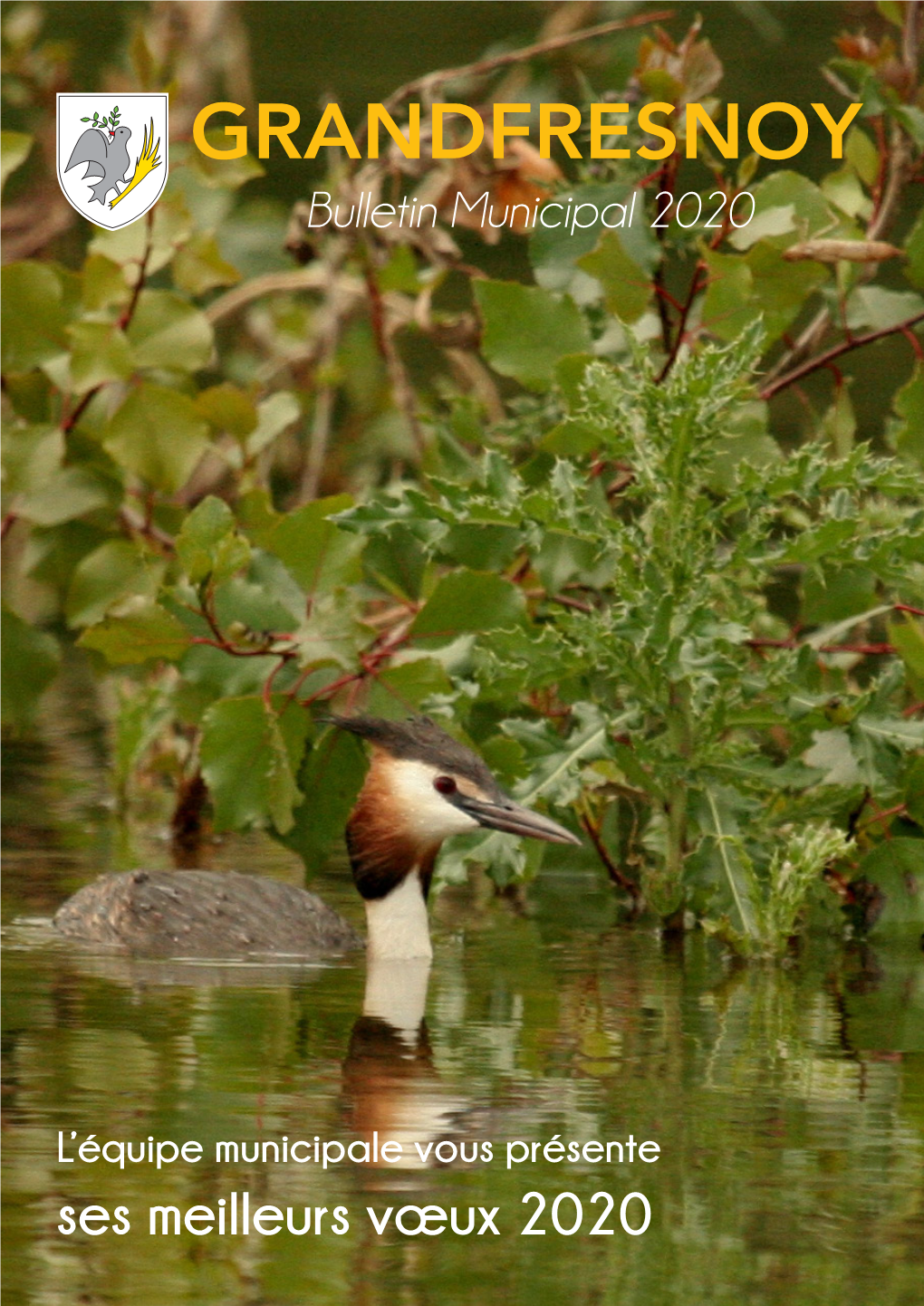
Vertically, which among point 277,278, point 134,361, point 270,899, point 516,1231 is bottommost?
point 516,1231

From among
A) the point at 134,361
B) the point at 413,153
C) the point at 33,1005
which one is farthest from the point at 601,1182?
the point at 413,153

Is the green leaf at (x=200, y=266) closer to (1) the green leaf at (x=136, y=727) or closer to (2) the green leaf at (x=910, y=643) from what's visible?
(1) the green leaf at (x=136, y=727)

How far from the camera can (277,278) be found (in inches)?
379

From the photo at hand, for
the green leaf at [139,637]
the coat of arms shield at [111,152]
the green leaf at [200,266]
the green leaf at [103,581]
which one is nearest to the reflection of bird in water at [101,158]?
the coat of arms shield at [111,152]

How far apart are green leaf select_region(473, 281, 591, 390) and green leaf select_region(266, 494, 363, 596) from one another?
57 cm

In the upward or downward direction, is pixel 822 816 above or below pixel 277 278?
below

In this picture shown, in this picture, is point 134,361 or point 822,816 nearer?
point 822,816

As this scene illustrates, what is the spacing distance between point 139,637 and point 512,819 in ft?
3.60

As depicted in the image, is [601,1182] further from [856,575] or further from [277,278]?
[277,278]

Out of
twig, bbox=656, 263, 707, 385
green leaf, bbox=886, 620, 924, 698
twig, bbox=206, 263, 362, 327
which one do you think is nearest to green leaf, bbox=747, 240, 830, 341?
twig, bbox=656, 263, 707, 385

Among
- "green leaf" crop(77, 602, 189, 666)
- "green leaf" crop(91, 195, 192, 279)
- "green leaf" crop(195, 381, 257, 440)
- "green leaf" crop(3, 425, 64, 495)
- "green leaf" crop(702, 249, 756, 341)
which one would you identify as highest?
"green leaf" crop(91, 195, 192, 279)

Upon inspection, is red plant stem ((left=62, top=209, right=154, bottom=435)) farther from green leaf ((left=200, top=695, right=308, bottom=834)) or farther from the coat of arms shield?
green leaf ((left=200, top=695, right=308, bottom=834))

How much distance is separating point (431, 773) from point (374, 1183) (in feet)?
7.30

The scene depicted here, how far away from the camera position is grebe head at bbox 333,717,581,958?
595 cm
